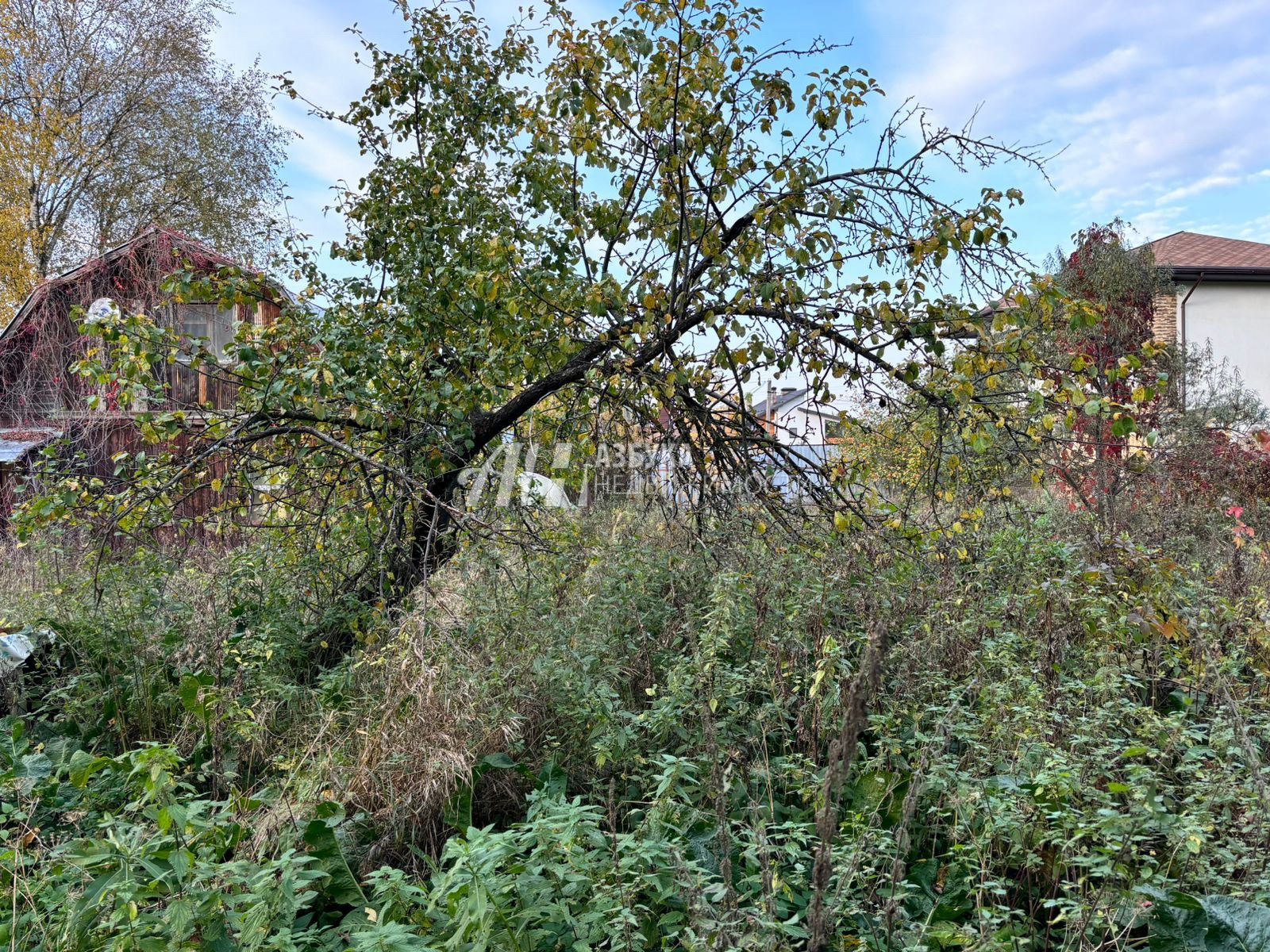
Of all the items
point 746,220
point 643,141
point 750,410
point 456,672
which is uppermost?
point 643,141

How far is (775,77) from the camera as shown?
4.45 metres

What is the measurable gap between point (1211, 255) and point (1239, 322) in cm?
224

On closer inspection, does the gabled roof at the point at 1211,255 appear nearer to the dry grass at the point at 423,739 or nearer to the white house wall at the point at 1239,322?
the white house wall at the point at 1239,322

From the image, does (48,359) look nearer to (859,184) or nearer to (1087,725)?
(859,184)

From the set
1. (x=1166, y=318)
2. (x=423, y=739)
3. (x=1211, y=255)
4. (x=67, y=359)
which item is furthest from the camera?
(x=1211, y=255)

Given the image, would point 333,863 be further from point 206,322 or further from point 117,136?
point 117,136

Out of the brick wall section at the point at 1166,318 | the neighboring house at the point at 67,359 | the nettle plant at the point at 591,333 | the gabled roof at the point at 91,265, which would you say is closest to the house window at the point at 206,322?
the neighboring house at the point at 67,359

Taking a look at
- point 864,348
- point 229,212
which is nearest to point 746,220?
point 864,348

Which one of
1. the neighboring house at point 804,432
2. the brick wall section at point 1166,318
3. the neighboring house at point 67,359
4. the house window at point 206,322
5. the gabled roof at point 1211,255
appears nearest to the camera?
the neighboring house at point 804,432

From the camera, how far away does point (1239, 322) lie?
19.9 m

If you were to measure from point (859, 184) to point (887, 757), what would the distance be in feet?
9.99

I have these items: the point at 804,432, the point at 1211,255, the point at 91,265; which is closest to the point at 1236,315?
the point at 1211,255

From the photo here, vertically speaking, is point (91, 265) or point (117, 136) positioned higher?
point (117, 136)

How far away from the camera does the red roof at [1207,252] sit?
19.7 meters
